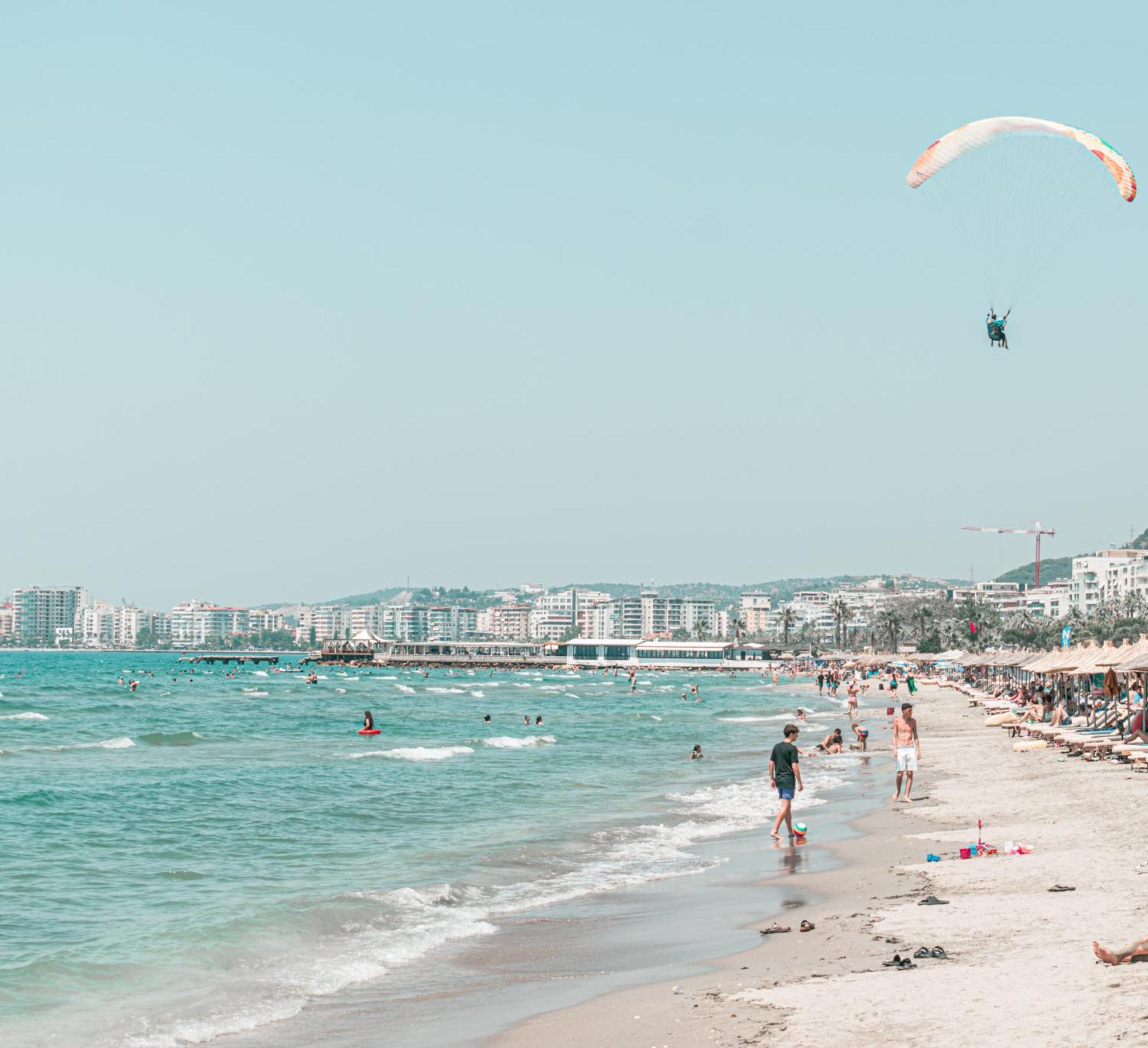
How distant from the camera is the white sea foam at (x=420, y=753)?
37.2 metres

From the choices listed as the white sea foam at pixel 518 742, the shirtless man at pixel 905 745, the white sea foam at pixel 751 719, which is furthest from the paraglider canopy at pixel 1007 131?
the white sea foam at pixel 751 719

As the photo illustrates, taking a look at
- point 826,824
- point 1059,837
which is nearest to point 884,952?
point 1059,837

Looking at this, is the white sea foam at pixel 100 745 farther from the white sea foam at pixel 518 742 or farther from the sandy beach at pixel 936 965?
the sandy beach at pixel 936 965

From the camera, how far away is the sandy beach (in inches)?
306

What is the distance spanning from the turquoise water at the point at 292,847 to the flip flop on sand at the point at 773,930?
315 cm

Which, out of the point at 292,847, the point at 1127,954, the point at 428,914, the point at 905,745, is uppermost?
the point at 1127,954

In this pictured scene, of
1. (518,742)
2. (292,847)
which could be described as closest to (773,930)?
(292,847)

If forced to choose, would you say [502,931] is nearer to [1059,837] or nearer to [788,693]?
[1059,837]

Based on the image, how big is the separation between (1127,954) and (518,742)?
3683cm

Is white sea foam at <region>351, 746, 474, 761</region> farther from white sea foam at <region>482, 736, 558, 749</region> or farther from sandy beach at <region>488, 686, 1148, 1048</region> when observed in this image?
sandy beach at <region>488, 686, 1148, 1048</region>

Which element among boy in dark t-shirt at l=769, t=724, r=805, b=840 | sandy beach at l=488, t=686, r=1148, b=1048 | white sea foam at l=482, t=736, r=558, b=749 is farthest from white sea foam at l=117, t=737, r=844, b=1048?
white sea foam at l=482, t=736, r=558, b=749

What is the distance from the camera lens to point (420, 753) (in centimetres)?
3844

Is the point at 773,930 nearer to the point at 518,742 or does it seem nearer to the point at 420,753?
the point at 420,753

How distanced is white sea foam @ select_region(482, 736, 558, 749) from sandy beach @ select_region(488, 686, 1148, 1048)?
25.2 meters
